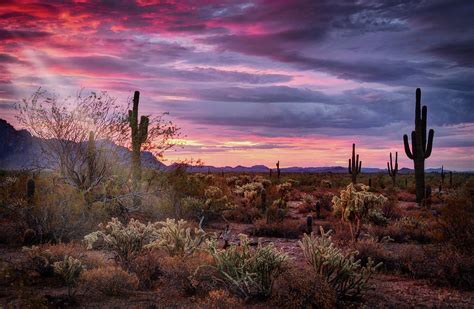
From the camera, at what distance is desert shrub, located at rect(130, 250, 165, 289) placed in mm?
10039

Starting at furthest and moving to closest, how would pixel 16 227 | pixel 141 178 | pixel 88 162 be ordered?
pixel 141 178 → pixel 88 162 → pixel 16 227

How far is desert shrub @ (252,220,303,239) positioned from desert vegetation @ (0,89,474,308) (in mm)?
50

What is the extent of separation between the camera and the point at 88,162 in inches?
716

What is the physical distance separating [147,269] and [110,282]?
1.08m

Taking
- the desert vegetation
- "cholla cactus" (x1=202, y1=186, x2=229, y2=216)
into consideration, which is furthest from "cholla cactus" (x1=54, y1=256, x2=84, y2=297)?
"cholla cactus" (x1=202, y1=186, x2=229, y2=216)

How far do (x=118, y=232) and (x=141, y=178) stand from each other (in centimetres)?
864

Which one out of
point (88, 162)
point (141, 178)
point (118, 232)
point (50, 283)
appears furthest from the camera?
point (141, 178)

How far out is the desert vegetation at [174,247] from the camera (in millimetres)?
9031

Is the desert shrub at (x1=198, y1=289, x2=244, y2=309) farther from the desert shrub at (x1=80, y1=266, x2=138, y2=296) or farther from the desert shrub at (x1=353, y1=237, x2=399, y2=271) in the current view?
A: the desert shrub at (x1=353, y1=237, x2=399, y2=271)

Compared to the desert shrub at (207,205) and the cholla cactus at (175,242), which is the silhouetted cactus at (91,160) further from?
the cholla cactus at (175,242)

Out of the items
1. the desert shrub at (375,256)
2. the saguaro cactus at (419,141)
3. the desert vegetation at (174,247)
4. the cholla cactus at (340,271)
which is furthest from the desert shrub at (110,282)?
the saguaro cactus at (419,141)

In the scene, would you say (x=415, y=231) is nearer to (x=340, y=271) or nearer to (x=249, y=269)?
(x=340, y=271)

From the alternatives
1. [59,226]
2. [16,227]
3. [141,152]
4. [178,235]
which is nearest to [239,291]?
[178,235]

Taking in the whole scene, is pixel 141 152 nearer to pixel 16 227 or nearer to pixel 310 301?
pixel 16 227
